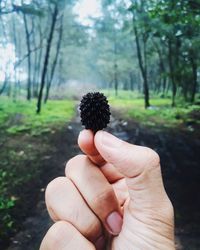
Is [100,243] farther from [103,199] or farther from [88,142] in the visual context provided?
[88,142]

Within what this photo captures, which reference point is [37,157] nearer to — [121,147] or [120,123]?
[120,123]

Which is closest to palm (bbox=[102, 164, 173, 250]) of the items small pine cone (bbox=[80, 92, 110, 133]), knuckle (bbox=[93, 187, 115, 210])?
knuckle (bbox=[93, 187, 115, 210])

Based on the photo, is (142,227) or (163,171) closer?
(142,227)

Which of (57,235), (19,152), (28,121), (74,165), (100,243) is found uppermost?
(74,165)

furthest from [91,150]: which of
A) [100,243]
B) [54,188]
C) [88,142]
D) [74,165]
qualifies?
[100,243]

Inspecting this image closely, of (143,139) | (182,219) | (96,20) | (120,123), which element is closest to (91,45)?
(96,20)

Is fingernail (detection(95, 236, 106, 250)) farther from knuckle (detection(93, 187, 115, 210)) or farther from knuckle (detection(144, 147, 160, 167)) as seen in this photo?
knuckle (detection(144, 147, 160, 167))
